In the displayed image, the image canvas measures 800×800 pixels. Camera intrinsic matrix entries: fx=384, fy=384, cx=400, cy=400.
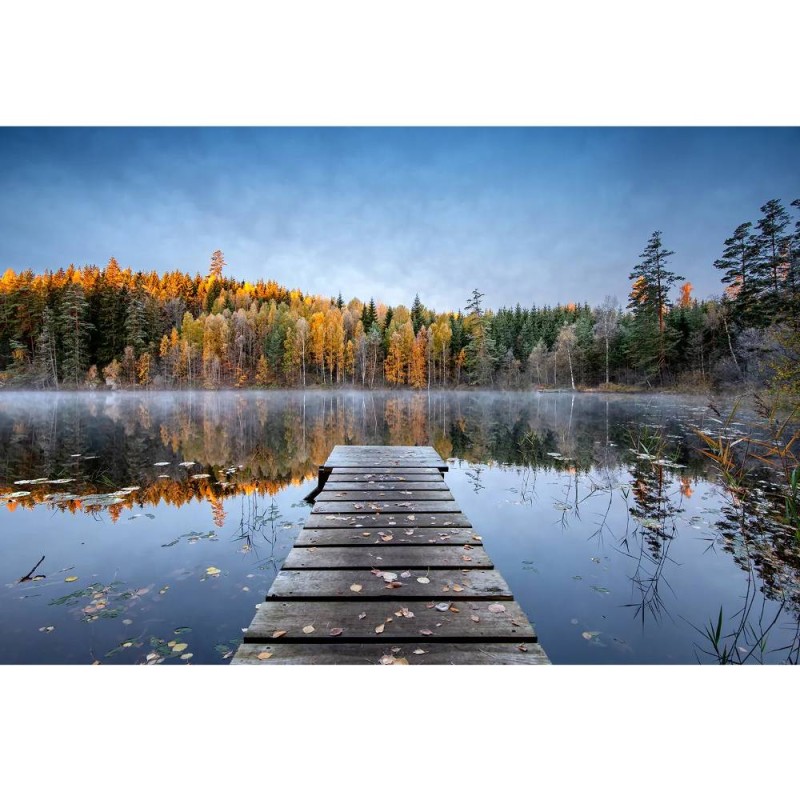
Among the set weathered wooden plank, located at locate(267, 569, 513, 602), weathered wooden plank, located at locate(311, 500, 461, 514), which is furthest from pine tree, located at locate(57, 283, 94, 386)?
weathered wooden plank, located at locate(267, 569, 513, 602)

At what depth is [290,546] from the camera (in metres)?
4.22

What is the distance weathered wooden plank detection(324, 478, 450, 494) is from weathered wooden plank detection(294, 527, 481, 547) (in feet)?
4.02

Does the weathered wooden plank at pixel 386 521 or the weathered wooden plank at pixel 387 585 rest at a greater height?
the weathered wooden plank at pixel 387 585

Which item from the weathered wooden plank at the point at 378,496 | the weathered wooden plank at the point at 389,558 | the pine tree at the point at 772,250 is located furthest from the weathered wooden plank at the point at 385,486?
the pine tree at the point at 772,250

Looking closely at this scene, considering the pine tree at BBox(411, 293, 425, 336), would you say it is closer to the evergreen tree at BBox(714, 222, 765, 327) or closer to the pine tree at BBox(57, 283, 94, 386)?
the evergreen tree at BBox(714, 222, 765, 327)

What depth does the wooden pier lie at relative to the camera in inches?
64.6

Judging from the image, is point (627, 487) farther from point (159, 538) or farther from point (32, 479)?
point (32, 479)

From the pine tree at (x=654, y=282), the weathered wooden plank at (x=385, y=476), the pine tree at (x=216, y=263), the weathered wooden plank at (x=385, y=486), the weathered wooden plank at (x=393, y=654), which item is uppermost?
the pine tree at (x=216, y=263)

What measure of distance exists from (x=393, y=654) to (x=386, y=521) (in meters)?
1.84

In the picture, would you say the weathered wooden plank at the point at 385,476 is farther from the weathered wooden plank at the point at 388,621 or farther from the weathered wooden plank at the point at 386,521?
the weathered wooden plank at the point at 388,621

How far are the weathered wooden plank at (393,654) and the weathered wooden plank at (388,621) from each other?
46mm

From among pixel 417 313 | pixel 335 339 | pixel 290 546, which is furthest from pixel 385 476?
pixel 417 313

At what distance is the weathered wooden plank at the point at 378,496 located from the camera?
13.5ft
